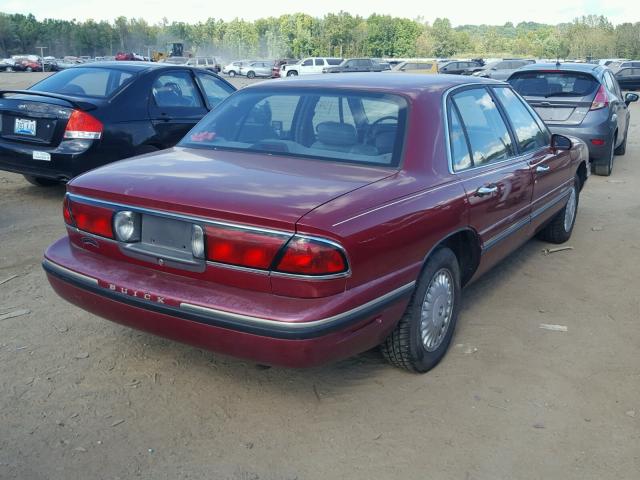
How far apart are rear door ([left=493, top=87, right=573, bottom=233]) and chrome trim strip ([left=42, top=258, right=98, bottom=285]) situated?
293cm

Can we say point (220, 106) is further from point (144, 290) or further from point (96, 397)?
point (96, 397)

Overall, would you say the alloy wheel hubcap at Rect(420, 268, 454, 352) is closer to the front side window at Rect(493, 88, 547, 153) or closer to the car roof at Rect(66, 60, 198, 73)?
the front side window at Rect(493, 88, 547, 153)

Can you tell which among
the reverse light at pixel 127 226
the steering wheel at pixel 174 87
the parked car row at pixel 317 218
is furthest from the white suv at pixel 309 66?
the reverse light at pixel 127 226

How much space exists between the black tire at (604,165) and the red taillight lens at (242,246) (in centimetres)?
778

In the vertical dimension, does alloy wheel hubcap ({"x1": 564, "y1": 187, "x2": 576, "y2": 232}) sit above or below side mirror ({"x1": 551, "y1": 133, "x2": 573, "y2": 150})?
below

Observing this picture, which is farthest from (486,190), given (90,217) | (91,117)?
(91,117)

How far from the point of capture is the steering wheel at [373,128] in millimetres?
3619

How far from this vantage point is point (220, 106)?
172 inches

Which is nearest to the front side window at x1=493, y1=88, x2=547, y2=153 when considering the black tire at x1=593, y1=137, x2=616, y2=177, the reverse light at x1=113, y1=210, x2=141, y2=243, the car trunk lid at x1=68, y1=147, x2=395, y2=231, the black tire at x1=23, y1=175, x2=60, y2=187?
the car trunk lid at x1=68, y1=147, x2=395, y2=231

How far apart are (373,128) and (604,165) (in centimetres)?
690

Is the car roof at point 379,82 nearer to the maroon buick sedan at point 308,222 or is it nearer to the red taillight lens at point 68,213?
the maroon buick sedan at point 308,222

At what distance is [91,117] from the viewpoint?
6.47m

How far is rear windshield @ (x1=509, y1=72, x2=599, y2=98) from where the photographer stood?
9062 millimetres

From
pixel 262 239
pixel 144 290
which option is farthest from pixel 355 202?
pixel 144 290
